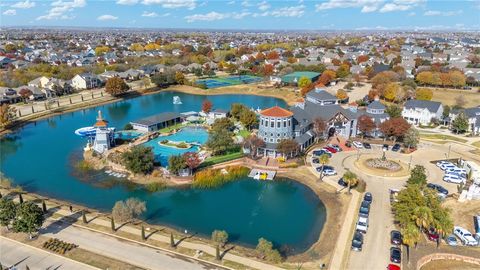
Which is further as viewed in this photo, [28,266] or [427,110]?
[427,110]

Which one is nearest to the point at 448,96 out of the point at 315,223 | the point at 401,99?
the point at 401,99

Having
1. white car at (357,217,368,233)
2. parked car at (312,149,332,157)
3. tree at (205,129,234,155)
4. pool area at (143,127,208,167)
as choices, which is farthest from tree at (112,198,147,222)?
parked car at (312,149,332,157)

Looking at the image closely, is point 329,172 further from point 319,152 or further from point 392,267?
point 392,267

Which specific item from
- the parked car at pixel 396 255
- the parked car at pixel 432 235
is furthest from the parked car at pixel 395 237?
the parked car at pixel 432 235

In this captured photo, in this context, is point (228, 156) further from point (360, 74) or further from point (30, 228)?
point (360, 74)

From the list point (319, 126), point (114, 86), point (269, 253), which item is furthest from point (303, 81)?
point (269, 253)

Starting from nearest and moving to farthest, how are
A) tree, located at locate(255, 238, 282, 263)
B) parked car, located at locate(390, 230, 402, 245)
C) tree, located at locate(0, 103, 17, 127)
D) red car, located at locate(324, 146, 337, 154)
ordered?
A: tree, located at locate(255, 238, 282, 263) → parked car, located at locate(390, 230, 402, 245) → red car, located at locate(324, 146, 337, 154) → tree, located at locate(0, 103, 17, 127)

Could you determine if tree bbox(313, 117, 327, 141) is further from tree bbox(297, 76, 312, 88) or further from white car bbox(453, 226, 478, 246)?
tree bbox(297, 76, 312, 88)
